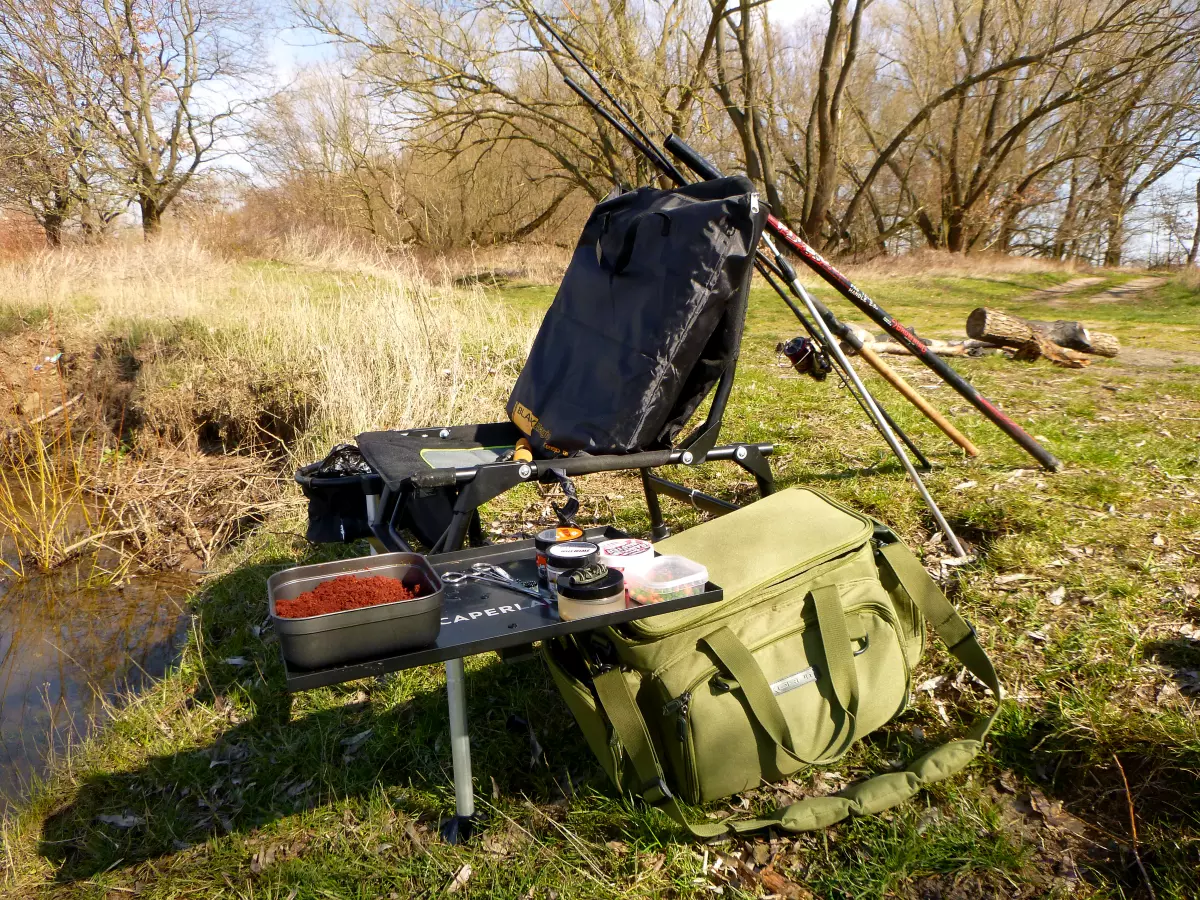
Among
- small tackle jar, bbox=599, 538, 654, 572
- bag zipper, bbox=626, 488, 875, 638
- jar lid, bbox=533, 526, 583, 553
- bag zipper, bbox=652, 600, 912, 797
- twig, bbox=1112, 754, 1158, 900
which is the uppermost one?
small tackle jar, bbox=599, 538, 654, 572

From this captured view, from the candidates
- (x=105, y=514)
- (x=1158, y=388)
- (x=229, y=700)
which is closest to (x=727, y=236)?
(x=229, y=700)

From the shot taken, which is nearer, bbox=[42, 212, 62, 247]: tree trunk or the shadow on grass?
the shadow on grass

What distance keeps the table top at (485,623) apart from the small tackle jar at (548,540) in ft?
0.17

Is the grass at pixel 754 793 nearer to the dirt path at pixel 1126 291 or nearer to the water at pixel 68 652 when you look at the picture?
the water at pixel 68 652

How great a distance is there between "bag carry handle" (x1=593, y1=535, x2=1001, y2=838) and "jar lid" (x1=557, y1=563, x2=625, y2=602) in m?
0.27

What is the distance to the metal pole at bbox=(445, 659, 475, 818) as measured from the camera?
1.87 m

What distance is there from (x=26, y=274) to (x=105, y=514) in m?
8.02

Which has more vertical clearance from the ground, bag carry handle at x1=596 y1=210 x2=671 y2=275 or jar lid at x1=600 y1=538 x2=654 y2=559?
bag carry handle at x1=596 y1=210 x2=671 y2=275

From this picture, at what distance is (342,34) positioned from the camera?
15.4 m

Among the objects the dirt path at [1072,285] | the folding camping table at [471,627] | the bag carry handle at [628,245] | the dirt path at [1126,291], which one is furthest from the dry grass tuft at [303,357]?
the dirt path at [1072,285]

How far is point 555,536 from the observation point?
2.01 meters

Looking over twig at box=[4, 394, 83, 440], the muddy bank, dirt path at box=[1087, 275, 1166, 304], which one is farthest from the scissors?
dirt path at box=[1087, 275, 1166, 304]

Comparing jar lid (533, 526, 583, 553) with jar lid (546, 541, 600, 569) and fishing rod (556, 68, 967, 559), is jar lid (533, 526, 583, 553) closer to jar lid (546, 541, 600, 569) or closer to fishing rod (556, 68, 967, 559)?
jar lid (546, 541, 600, 569)

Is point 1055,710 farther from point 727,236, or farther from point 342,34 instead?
point 342,34
